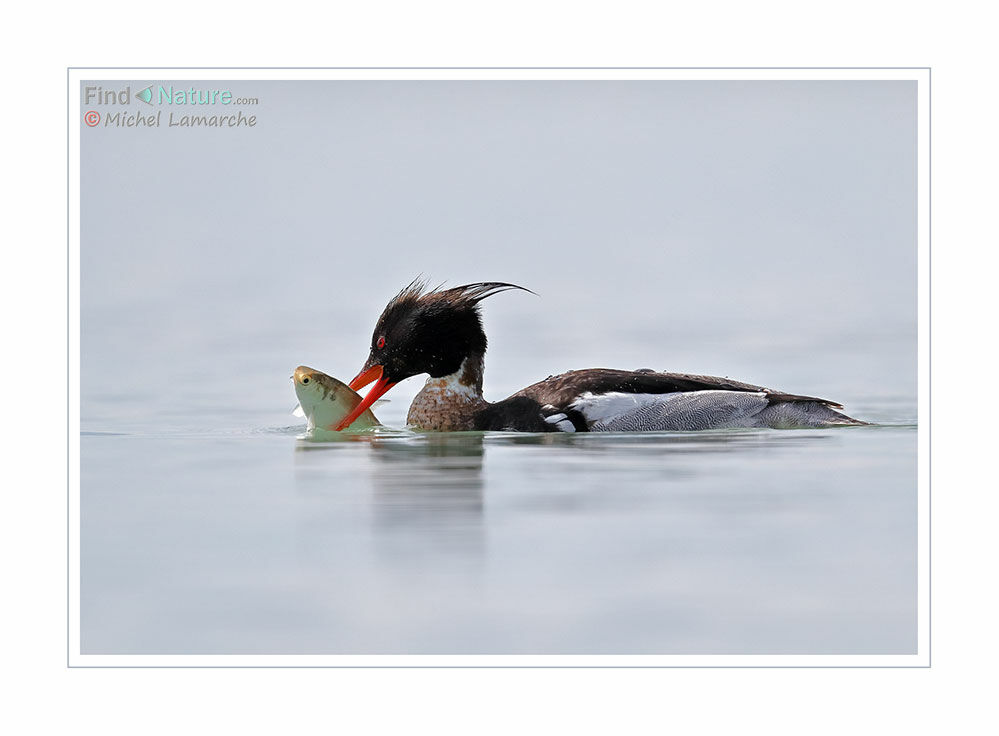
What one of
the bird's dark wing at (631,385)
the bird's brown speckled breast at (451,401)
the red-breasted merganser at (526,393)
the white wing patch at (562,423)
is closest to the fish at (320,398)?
the red-breasted merganser at (526,393)

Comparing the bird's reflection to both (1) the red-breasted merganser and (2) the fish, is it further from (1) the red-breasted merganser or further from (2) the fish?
(1) the red-breasted merganser

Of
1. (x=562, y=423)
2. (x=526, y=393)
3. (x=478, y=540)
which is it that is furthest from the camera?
(x=526, y=393)

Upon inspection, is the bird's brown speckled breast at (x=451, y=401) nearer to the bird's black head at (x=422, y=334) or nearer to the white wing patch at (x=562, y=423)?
the bird's black head at (x=422, y=334)

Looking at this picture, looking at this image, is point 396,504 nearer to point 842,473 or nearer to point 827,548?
point 827,548

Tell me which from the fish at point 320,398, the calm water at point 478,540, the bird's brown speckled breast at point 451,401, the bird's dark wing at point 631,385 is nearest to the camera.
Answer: the calm water at point 478,540

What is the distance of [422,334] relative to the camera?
7.90m

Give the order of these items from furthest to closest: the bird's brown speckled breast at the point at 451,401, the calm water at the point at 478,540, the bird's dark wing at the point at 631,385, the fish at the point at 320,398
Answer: the bird's brown speckled breast at the point at 451,401, the bird's dark wing at the point at 631,385, the fish at the point at 320,398, the calm water at the point at 478,540

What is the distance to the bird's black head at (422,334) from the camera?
25.7 feet

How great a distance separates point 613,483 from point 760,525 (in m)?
0.84

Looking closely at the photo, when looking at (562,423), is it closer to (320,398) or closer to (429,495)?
(320,398)

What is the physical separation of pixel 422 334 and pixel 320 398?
0.84 meters

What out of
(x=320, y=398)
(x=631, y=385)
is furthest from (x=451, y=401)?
(x=631, y=385)

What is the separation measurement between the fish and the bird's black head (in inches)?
9.2
